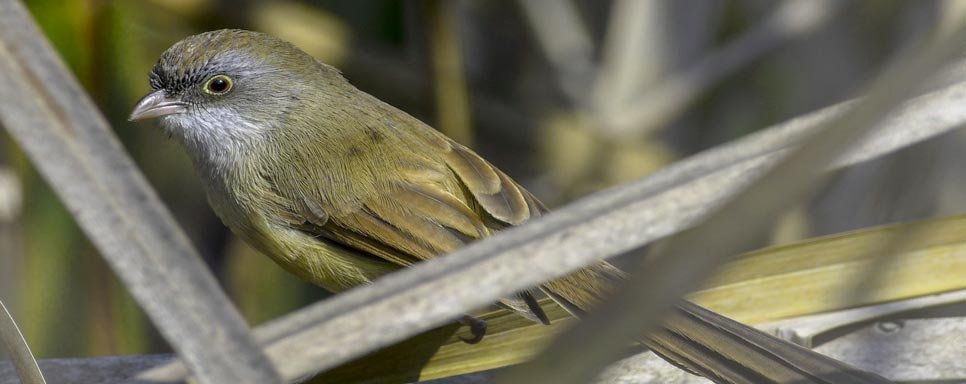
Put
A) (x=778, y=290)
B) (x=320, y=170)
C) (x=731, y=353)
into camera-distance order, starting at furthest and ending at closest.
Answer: (x=320, y=170) < (x=778, y=290) < (x=731, y=353)

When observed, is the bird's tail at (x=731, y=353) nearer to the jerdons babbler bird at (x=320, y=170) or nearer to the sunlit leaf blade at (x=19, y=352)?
the jerdons babbler bird at (x=320, y=170)

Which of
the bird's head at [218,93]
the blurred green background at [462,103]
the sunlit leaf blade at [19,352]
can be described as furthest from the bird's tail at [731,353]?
the blurred green background at [462,103]

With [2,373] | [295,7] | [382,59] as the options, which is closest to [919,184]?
[382,59]

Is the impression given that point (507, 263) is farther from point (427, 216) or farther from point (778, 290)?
point (427, 216)

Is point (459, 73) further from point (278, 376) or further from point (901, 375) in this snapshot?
point (278, 376)

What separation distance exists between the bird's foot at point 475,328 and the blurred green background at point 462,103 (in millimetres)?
1384

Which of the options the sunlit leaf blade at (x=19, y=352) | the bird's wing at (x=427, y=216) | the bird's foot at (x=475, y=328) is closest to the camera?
the sunlit leaf blade at (x=19, y=352)

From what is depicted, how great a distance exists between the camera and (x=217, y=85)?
2.81m

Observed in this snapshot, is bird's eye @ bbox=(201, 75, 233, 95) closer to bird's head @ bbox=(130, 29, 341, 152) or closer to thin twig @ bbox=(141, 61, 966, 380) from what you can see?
bird's head @ bbox=(130, 29, 341, 152)

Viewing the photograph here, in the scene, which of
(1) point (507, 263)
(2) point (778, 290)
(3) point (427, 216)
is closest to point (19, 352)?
(1) point (507, 263)

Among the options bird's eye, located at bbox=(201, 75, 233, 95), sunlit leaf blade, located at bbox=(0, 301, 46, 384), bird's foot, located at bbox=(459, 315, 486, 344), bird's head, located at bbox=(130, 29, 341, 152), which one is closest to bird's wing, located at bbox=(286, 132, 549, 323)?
bird's foot, located at bbox=(459, 315, 486, 344)

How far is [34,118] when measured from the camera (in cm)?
134

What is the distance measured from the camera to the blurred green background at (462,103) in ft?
10.6

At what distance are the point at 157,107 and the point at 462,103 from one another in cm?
135
